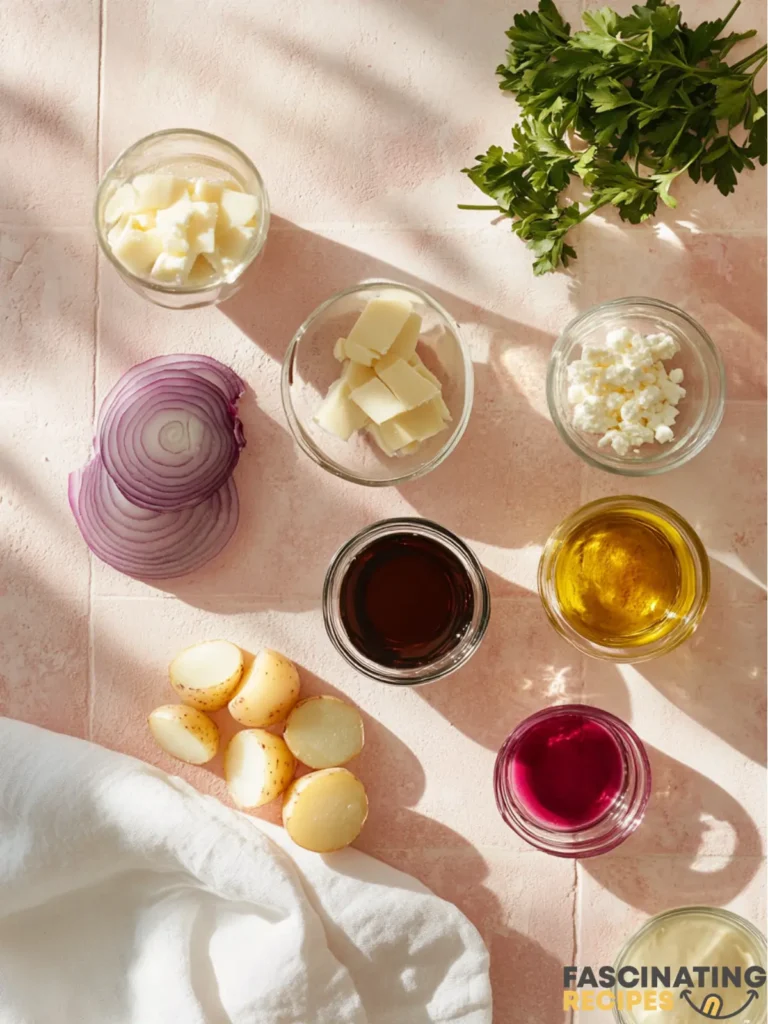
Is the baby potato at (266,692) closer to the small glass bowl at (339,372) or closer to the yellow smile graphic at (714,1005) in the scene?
the small glass bowl at (339,372)

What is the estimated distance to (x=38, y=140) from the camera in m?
1.31

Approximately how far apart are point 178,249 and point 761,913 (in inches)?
44.1

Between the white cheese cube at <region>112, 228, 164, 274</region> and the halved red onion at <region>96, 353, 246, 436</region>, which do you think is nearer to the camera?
the white cheese cube at <region>112, 228, 164, 274</region>

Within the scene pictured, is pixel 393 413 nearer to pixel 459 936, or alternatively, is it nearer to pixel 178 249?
pixel 178 249

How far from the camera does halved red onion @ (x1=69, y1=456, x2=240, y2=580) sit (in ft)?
4.20

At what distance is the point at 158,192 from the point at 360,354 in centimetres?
30

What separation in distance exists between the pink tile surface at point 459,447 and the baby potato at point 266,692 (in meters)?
0.04

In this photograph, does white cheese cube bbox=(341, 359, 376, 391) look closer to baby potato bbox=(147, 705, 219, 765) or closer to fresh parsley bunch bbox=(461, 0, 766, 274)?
fresh parsley bunch bbox=(461, 0, 766, 274)

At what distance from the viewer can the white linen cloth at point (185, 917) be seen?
1245 mm

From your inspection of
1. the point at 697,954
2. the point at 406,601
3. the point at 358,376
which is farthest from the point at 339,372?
the point at 697,954

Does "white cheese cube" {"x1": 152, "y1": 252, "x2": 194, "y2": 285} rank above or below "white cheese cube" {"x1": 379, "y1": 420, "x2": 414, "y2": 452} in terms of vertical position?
above

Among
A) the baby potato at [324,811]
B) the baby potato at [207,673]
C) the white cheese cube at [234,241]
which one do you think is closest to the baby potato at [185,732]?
the baby potato at [207,673]

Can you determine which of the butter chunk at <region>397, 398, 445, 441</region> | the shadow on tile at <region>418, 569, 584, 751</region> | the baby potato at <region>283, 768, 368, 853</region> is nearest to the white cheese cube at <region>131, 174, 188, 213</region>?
the butter chunk at <region>397, 398, 445, 441</region>

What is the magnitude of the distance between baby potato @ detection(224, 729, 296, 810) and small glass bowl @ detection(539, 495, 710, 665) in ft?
1.26
